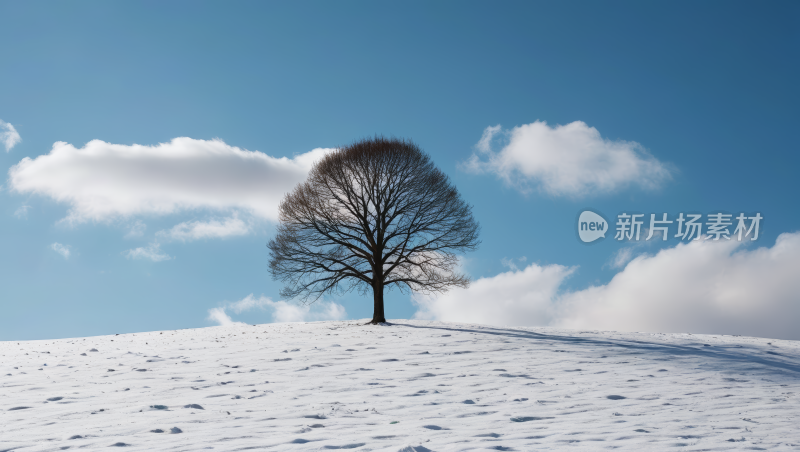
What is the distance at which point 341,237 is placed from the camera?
75.7ft

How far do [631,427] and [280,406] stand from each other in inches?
233

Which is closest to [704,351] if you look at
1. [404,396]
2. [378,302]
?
[404,396]

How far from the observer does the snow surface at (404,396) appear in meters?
7.20

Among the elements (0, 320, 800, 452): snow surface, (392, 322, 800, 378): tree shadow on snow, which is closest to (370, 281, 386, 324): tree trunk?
(392, 322, 800, 378): tree shadow on snow

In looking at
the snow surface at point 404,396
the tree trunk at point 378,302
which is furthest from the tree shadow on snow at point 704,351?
the tree trunk at point 378,302

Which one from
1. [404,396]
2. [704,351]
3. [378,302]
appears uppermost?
[378,302]

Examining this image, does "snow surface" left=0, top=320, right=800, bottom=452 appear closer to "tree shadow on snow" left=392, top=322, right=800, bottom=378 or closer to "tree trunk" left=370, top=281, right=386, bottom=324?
"tree shadow on snow" left=392, top=322, right=800, bottom=378

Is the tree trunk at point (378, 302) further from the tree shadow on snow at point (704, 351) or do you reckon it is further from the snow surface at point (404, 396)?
the snow surface at point (404, 396)

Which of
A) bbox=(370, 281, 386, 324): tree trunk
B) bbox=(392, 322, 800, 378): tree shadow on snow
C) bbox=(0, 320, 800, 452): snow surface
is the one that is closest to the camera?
bbox=(0, 320, 800, 452): snow surface

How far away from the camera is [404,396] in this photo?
9750 mm

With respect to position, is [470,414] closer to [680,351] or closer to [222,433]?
[222,433]

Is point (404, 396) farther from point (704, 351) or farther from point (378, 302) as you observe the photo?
point (378, 302)

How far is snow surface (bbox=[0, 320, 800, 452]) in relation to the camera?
23.6ft

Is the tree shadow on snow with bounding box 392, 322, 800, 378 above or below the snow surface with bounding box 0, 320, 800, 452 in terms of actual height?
above
